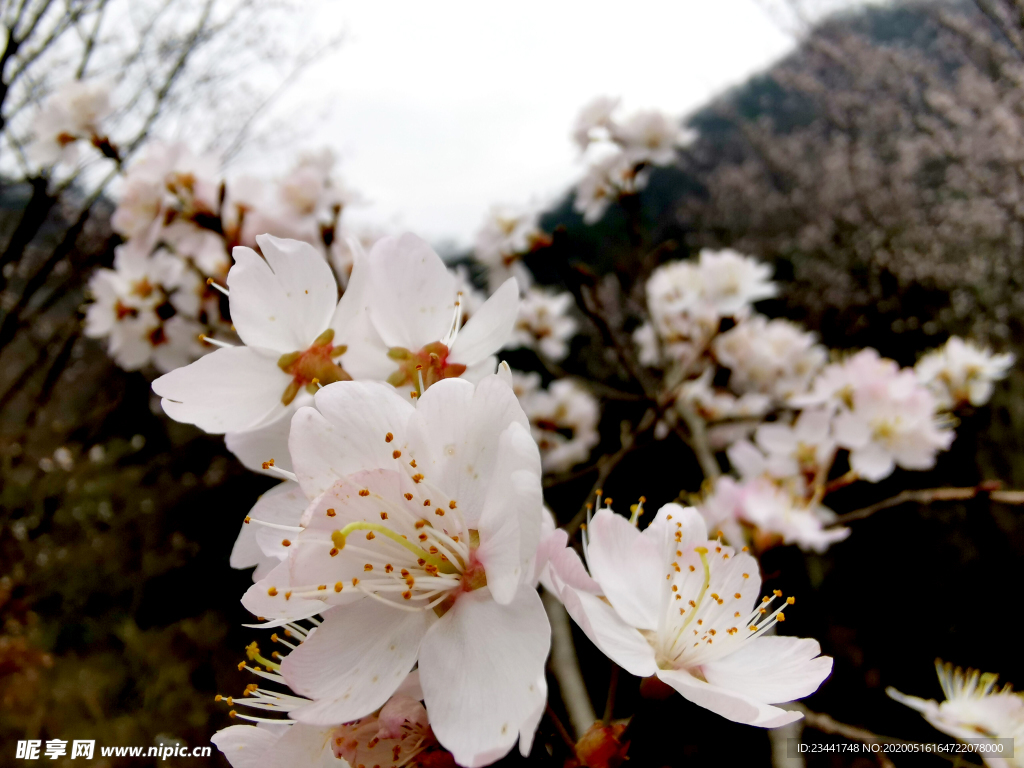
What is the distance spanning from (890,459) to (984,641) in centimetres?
124

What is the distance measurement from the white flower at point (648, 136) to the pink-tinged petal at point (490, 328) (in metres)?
0.96

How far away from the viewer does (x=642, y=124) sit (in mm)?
1242

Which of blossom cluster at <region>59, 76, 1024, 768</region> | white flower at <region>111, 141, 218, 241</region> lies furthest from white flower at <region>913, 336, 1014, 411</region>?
white flower at <region>111, 141, 218, 241</region>

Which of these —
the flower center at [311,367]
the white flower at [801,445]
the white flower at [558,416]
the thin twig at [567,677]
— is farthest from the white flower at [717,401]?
the flower center at [311,367]

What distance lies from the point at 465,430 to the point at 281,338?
0.65 ft

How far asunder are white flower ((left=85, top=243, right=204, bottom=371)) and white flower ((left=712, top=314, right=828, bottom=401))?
1.38 metres

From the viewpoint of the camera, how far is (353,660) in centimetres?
31

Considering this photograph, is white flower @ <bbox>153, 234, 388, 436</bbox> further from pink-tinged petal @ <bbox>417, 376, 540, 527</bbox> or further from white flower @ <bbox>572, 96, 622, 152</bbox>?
white flower @ <bbox>572, 96, 622, 152</bbox>

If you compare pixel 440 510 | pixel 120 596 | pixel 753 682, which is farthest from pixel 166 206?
pixel 120 596

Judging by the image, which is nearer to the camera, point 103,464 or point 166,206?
point 166,206

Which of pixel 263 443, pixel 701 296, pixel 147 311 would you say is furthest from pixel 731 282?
pixel 147 311

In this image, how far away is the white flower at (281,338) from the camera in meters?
0.41

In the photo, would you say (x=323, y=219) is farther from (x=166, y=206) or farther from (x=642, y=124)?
(x=642, y=124)

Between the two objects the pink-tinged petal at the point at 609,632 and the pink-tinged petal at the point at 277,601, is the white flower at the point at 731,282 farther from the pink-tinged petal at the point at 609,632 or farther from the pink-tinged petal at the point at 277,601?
the pink-tinged petal at the point at 277,601
